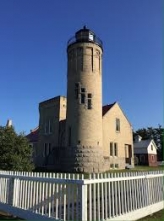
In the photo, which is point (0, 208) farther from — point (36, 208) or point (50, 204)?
point (50, 204)

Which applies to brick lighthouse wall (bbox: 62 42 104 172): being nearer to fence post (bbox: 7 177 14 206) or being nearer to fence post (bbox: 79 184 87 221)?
fence post (bbox: 7 177 14 206)

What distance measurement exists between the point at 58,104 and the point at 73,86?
6667mm

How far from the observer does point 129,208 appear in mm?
7770

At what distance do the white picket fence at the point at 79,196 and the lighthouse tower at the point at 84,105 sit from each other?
55.2ft

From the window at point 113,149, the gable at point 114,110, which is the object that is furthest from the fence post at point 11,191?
the window at point 113,149

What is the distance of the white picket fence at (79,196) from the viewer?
21.5 ft

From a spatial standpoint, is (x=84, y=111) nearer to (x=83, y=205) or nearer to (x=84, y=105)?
(x=84, y=105)

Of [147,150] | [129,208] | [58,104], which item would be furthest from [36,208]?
[147,150]

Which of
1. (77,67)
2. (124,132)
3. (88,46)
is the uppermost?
(88,46)

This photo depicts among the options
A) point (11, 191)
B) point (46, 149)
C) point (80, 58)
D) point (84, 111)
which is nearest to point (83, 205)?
point (11, 191)

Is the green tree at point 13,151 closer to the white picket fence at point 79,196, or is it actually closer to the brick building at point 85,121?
the white picket fence at point 79,196

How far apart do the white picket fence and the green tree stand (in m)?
4.12

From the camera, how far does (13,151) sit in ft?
46.3

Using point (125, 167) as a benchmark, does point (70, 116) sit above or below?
above
